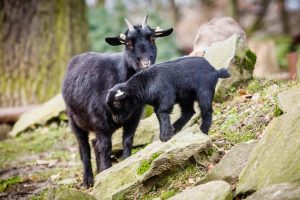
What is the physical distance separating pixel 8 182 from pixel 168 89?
10.7 feet

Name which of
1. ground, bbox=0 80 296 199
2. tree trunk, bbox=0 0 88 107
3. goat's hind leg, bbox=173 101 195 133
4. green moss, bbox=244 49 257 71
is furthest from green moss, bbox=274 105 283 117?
tree trunk, bbox=0 0 88 107

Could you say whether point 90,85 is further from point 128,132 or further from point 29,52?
point 29,52

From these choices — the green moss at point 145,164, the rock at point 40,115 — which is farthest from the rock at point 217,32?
the green moss at point 145,164

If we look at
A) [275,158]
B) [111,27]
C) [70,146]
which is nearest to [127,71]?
[275,158]

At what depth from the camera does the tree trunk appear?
14251 mm

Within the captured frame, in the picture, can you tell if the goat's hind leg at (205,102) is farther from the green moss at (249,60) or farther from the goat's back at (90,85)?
the green moss at (249,60)

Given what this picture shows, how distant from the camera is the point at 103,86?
7.67 meters

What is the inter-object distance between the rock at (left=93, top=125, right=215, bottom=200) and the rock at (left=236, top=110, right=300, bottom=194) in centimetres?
78

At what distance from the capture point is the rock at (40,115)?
12.6 meters

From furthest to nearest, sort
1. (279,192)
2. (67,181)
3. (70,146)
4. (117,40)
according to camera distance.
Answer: (70,146), (67,181), (117,40), (279,192)

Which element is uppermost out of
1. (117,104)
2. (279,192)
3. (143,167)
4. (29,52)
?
(117,104)

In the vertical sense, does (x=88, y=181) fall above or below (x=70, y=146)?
above

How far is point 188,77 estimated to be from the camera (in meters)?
6.86

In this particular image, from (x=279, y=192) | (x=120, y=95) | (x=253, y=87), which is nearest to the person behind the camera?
(x=279, y=192)
